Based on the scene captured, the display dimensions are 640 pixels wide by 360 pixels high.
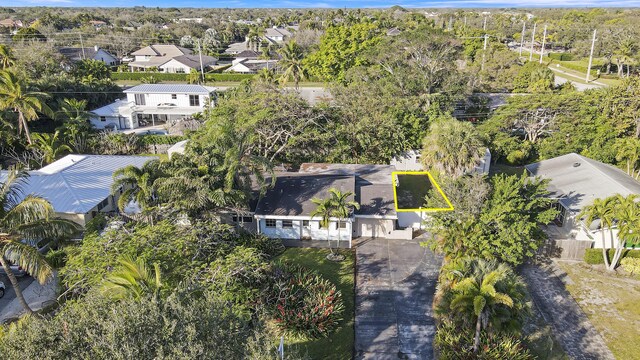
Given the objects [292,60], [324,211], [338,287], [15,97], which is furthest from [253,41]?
[338,287]

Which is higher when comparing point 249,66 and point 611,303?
point 249,66

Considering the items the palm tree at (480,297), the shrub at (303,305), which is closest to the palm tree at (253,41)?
the shrub at (303,305)

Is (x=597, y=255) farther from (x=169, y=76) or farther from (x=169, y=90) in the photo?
(x=169, y=76)

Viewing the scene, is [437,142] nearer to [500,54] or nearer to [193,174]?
[193,174]

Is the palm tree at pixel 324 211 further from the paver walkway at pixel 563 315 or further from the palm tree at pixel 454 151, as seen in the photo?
the paver walkway at pixel 563 315

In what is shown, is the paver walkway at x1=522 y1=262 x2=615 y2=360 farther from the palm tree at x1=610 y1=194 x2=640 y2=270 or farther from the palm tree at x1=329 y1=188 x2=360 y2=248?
the palm tree at x1=329 y1=188 x2=360 y2=248

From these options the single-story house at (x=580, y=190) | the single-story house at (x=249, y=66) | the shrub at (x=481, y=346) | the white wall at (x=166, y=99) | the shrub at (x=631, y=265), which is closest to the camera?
the shrub at (x=481, y=346)
